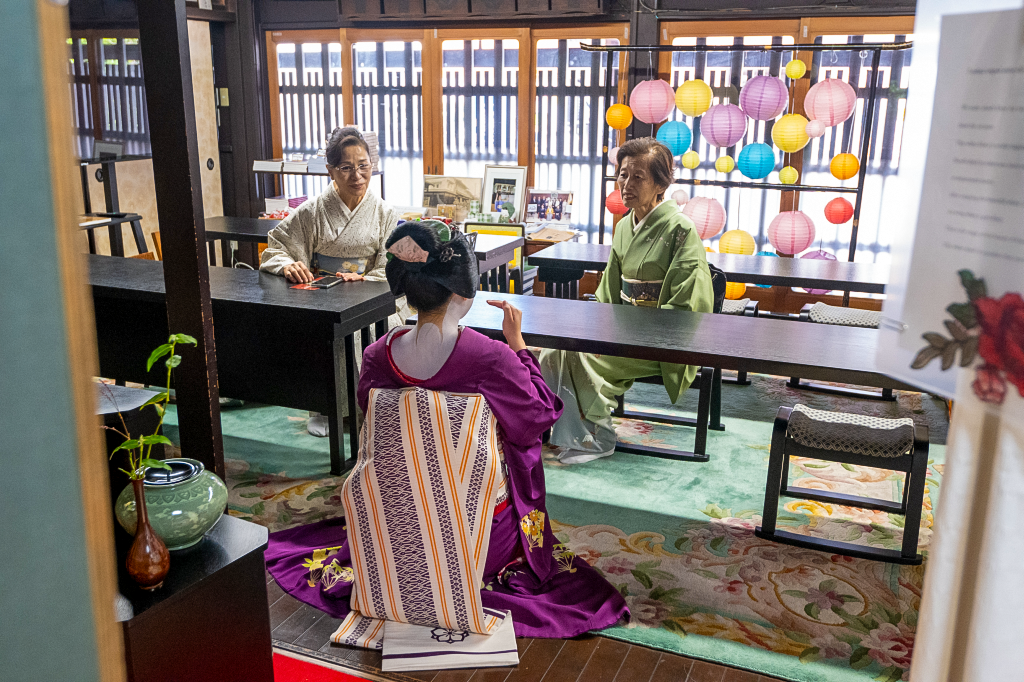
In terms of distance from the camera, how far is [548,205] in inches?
252

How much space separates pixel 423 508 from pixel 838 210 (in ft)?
12.5

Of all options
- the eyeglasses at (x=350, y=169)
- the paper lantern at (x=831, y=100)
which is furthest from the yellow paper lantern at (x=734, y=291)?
the eyeglasses at (x=350, y=169)

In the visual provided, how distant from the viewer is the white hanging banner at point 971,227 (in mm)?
620

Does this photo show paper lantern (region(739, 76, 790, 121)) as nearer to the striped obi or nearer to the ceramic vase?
the striped obi

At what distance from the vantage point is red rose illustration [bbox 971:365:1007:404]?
644 mm

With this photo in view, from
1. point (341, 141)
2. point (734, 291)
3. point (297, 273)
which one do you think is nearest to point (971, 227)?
point (341, 141)

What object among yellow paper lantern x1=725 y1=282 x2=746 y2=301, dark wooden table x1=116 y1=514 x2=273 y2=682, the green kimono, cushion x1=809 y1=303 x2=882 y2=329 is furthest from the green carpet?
yellow paper lantern x1=725 y1=282 x2=746 y2=301

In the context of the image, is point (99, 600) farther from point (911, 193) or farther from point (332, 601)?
point (332, 601)

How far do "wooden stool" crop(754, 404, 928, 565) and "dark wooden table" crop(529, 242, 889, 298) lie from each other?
1.49 metres

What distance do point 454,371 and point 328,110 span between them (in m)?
5.37

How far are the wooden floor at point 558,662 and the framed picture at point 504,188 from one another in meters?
4.28

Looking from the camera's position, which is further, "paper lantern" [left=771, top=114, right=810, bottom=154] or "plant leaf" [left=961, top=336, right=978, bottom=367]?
"paper lantern" [left=771, top=114, right=810, bottom=154]

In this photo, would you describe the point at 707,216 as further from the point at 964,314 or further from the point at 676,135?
the point at 964,314

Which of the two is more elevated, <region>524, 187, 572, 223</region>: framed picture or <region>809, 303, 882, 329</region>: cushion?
<region>524, 187, 572, 223</region>: framed picture
